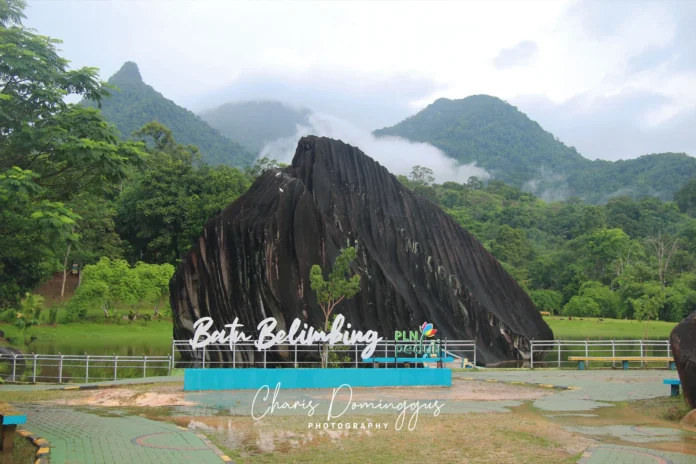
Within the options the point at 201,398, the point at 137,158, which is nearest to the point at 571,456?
the point at 201,398

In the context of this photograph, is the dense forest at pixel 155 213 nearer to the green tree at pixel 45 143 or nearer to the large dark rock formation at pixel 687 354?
the green tree at pixel 45 143

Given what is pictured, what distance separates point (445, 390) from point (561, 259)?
75.7 meters

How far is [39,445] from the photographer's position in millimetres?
10891

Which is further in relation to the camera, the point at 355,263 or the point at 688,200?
the point at 688,200

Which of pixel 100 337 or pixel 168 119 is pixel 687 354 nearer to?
pixel 100 337

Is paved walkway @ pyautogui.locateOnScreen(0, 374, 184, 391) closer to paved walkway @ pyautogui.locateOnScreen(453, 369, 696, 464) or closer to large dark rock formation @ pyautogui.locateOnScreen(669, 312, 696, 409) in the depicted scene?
paved walkway @ pyautogui.locateOnScreen(453, 369, 696, 464)

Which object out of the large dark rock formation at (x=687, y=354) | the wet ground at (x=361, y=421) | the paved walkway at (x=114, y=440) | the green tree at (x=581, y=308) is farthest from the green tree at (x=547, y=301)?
the paved walkway at (x=114, y=440)

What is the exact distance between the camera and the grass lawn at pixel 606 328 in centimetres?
5862

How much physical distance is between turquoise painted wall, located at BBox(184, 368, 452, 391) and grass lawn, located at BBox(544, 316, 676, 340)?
129 feet

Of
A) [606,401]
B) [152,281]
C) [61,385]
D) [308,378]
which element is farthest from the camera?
[152,281]

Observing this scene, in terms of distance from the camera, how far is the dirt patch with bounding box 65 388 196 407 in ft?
54.2

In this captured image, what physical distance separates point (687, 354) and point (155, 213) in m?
59.1

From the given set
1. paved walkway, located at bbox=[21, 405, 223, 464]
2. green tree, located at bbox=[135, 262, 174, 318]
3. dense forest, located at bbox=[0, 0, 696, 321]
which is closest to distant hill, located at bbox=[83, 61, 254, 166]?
dense forest, located at bbox=[0, 0, 696, 321]

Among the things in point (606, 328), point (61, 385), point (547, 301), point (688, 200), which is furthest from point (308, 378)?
point (688, 200)
